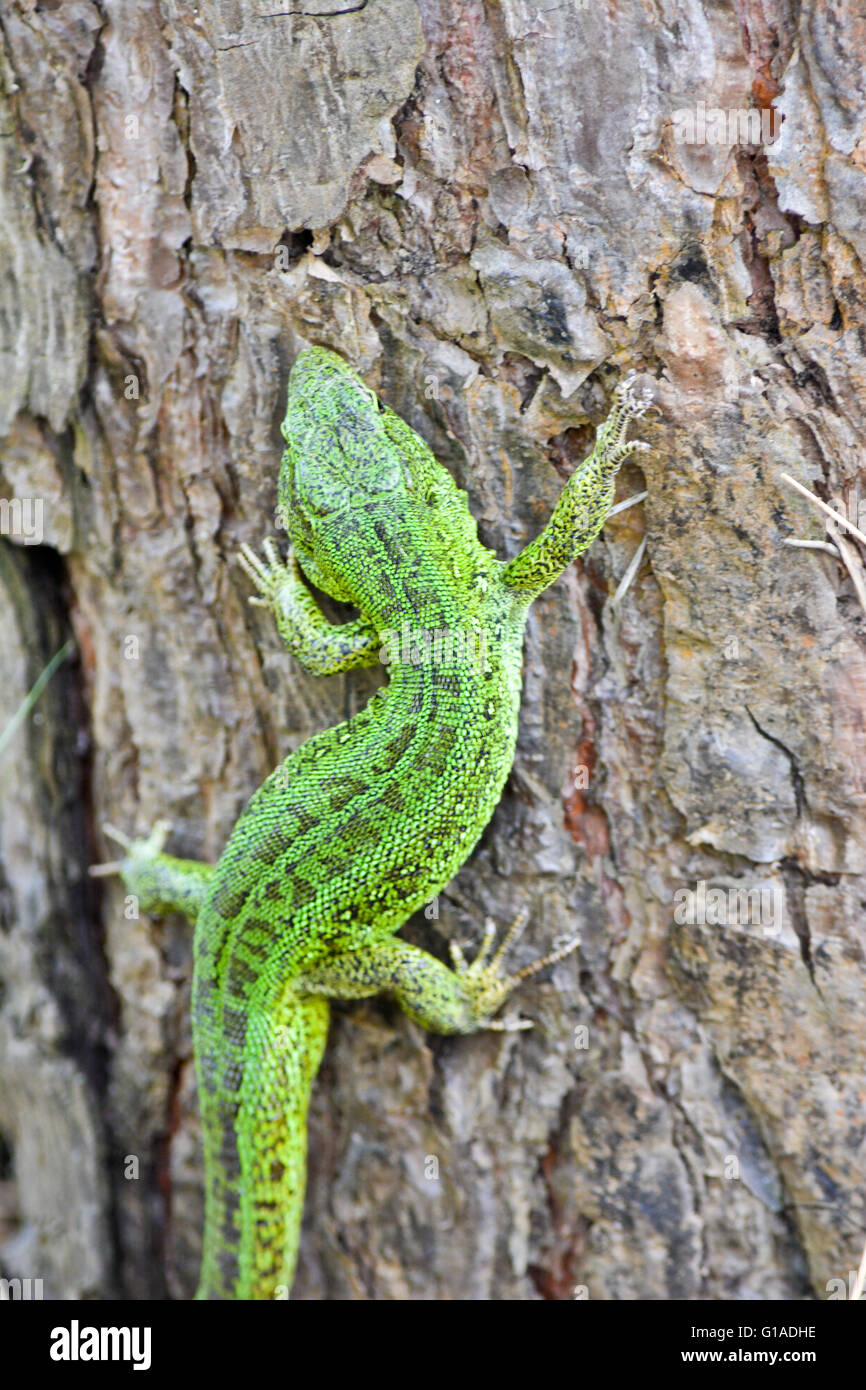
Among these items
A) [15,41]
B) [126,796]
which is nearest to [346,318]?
[15,41]

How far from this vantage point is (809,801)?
11.8 ft

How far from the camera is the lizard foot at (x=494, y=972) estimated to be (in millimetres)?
3900

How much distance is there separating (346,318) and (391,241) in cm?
31

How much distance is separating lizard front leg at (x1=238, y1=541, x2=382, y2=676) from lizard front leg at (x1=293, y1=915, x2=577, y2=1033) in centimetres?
116

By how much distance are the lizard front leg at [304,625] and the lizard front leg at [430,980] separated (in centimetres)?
116

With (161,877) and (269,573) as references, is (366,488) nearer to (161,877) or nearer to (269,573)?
(269,573)

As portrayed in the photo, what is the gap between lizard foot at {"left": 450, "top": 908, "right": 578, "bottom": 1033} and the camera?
3900 millimetres

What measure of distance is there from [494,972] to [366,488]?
2043 mm

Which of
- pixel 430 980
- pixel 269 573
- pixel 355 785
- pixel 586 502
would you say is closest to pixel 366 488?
pixel 269 573

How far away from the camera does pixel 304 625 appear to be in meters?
3.74

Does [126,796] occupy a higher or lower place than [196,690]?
lower
